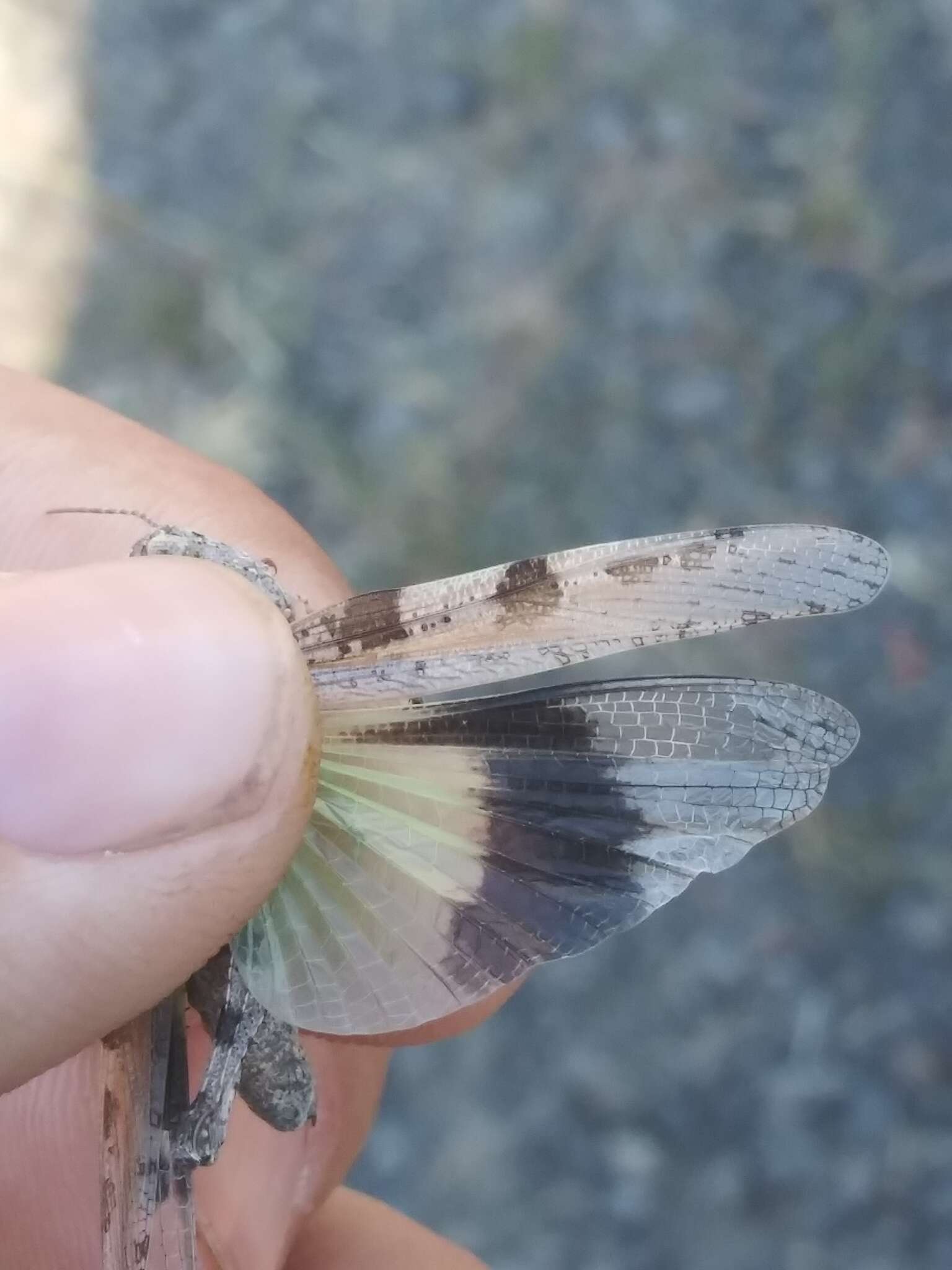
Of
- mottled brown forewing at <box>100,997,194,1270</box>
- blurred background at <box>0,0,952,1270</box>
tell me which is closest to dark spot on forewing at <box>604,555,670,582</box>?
mottled brown forewing at <box>100,997,194,1270</box>

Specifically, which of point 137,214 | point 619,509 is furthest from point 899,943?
point 137,214

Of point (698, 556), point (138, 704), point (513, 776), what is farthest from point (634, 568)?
point (138, 704)

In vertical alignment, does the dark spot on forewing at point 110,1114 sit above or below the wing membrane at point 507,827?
below

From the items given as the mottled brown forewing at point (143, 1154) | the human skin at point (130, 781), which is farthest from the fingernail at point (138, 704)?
the mottled brown forewing at point (143, 1154)

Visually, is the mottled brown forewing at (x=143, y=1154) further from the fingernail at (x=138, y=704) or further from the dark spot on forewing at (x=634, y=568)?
the dark spot on forewing at (x=634, y=568)

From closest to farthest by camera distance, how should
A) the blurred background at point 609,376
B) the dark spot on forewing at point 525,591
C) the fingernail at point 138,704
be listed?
1. the fingernail at point 138,704
2. the dark spot on forewing at point 525,591
3. the blurred background at point 609,376

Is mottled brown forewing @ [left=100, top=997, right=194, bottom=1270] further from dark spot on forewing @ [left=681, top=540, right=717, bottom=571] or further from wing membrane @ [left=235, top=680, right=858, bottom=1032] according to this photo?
dark spot on forewing @ [left=681, top=540, right=717, bottom=571]
